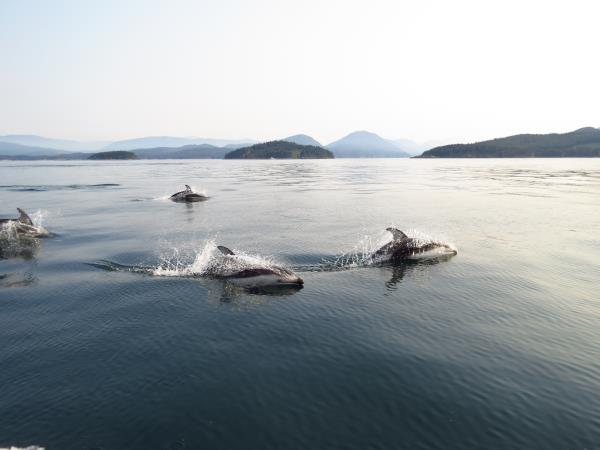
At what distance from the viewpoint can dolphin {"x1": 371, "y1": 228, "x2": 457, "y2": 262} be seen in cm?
2670

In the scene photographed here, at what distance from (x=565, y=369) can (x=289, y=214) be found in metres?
34.6

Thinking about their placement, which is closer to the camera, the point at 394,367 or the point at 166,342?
the point at 394,367

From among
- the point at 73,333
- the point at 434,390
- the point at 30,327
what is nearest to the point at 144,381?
the point at 73,333

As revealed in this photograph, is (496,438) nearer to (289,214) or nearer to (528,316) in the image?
(528,316)

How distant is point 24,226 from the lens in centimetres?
3250

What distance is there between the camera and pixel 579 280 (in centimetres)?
2155

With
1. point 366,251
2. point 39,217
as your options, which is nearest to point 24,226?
point 39,217

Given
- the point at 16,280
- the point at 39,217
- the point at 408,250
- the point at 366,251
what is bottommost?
the point at 16,280

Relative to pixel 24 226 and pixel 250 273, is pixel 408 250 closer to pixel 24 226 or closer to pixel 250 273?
pixel 250 273

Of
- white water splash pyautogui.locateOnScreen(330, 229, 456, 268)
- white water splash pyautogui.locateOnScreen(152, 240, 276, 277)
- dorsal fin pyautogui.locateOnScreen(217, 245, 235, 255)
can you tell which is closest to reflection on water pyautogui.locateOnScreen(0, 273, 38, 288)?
white water splash pyautogui.locateOnScreen(152, 240, 276, 277)

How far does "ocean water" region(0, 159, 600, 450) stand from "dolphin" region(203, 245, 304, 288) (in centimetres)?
95

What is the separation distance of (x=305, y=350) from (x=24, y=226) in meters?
31.0

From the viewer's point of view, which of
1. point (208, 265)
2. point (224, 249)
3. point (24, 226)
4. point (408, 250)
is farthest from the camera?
point (24, 226)

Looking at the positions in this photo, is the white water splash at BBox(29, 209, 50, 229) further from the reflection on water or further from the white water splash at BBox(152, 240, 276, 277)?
the white water splash at BBox(152, 240, 276, 277)
